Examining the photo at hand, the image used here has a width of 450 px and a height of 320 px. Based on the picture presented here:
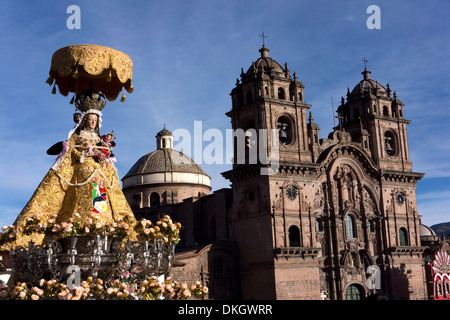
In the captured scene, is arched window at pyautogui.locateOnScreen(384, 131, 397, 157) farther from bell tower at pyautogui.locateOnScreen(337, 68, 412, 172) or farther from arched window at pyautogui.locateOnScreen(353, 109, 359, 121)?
arched window at pyautogui.locateOnScreen(353, 109, 359, 121)

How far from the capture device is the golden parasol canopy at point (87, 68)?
1269cm

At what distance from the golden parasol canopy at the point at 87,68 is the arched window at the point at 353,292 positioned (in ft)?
89.3

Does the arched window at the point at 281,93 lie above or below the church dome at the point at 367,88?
below

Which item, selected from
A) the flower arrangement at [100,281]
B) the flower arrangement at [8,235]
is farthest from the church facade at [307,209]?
the flower arrangement at [8,235]

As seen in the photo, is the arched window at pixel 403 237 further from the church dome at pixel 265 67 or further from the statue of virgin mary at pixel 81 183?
the statue of virgin mary at pixel 81 183

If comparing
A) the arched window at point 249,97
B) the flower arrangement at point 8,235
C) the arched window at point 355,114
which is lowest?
the flower arrangement at point 8,235

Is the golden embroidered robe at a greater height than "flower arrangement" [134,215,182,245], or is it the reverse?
the golden embroidered robe

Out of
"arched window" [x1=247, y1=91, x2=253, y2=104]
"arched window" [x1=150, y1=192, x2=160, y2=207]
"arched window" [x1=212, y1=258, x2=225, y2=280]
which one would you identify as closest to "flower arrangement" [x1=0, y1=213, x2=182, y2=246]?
"arched window" [x1=212, y1=258, x2=225, y2=280]

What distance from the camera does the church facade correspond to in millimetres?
34062

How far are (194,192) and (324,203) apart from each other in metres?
15.5

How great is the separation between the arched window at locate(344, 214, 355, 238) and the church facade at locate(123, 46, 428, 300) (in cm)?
7

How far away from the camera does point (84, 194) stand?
1234 centimetres
